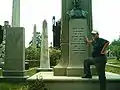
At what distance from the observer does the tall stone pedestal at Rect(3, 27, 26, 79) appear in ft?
56.2

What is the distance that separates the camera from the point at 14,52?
1722 cm

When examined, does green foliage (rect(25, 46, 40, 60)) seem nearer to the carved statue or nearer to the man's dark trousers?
the carved statue

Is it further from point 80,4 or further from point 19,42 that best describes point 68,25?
point 19,42

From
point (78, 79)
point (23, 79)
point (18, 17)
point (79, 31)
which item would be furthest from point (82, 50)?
point (18, 17)

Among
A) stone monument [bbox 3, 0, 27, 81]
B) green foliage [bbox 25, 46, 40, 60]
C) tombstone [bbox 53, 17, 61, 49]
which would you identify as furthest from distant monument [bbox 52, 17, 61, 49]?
stone monument [bbox 3, 0, 27, 81]

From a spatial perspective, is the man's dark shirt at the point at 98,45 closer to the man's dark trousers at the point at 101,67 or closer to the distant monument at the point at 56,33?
the man's dark trousers at the point at 101,67

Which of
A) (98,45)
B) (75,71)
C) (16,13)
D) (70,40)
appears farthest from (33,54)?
(98,45)

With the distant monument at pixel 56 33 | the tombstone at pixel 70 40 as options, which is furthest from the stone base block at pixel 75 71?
the distant monument at pixel 56 33

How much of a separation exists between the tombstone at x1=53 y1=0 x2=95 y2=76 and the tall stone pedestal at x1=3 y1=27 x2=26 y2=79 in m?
5.41

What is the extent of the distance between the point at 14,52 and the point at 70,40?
629 cm

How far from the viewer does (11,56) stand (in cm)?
1719

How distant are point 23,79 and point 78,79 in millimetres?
6826

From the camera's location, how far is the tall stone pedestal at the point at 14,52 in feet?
56.2

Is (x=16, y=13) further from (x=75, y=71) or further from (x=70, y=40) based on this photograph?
(x=75, y=71)
